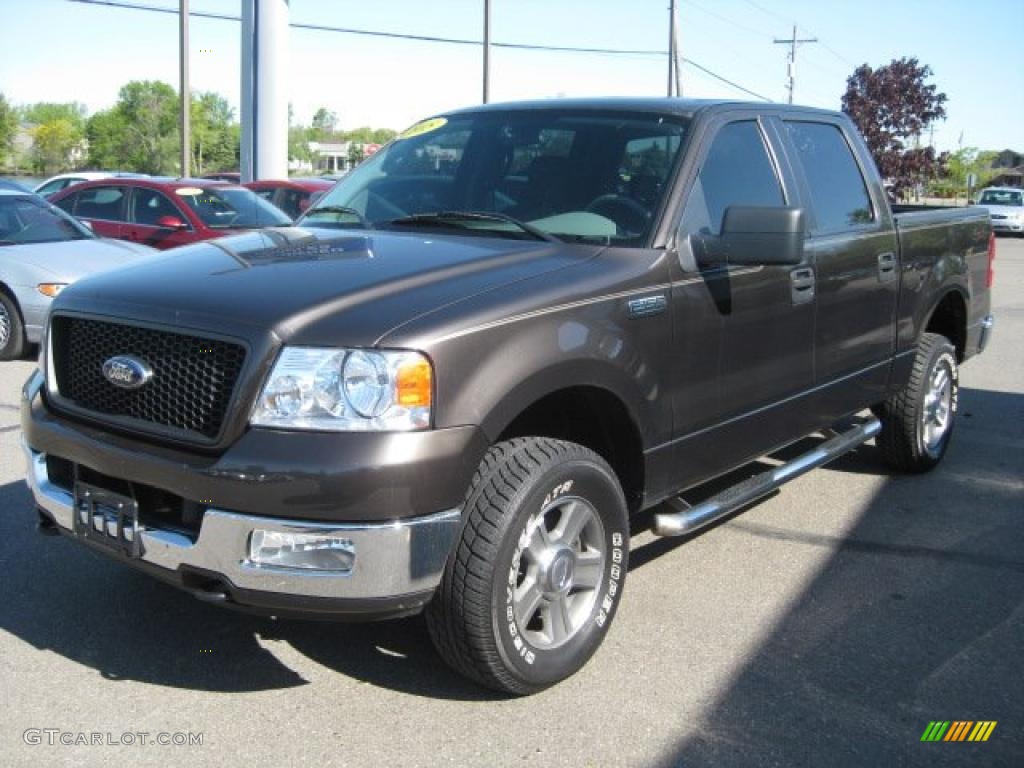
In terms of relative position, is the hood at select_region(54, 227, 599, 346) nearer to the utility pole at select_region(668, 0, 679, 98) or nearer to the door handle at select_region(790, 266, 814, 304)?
the door handle at select_region(790, 266, 814, 304)

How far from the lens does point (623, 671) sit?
3.70 metres

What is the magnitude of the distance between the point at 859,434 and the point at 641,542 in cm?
132

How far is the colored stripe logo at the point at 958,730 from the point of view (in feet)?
10.8

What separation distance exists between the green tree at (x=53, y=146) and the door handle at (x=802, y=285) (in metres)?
79.8

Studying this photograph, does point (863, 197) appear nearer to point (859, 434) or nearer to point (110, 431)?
point (859, 434)

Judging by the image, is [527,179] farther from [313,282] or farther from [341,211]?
[313,282]

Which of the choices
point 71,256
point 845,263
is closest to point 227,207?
point 71,256

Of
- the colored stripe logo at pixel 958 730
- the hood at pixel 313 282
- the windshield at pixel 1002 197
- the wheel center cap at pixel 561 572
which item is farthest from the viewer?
the windshield at pixel 1002 197

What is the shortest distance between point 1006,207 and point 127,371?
4084 cm

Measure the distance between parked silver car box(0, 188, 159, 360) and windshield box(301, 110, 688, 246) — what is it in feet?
16.0

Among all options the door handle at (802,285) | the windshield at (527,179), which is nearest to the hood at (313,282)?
the windshield at (527,179)

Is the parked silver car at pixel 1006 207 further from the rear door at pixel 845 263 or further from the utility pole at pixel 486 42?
the rear door at pixel 845 263

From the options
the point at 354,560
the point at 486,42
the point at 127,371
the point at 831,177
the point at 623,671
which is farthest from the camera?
the point at 486,42

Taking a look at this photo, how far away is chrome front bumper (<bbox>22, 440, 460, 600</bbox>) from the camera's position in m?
2.94
